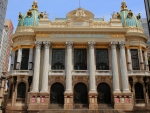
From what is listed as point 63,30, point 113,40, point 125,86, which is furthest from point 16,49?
point 125,86

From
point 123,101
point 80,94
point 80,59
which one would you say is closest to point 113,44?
point 80,59

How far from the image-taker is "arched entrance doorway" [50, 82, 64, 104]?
28.8 metres

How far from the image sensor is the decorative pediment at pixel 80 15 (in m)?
32.4

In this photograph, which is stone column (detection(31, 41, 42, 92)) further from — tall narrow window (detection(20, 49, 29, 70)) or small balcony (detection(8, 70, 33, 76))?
tall narrow window (detection(20, 49, 29, 70))

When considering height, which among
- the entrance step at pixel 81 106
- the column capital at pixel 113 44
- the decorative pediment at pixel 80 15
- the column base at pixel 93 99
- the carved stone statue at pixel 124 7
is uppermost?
the carved stone statue at pixel 124 7

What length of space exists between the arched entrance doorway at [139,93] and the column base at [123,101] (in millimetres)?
2335

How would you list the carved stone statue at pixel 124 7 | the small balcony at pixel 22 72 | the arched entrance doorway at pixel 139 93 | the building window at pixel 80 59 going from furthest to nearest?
1. the carved stone statue at pixel 124 7
2. the building window at pixel 80 59
3. the small balcony at pixel 22 72
4. the arched entrance doorway at pixel 139 93

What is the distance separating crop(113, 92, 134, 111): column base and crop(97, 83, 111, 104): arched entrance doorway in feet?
5.28

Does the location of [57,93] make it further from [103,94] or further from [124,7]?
[124,7]

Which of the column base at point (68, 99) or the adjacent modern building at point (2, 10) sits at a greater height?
the adjacent modern building at point (2, 10)

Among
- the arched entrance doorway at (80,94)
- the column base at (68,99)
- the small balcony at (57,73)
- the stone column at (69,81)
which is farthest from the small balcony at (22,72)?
→ the arched entrance doorway at (80,94)

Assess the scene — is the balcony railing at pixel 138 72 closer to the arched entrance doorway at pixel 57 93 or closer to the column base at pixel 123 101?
the column base at pixel 123 101

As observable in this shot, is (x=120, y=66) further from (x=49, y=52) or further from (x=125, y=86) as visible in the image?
(x=49, y=52)

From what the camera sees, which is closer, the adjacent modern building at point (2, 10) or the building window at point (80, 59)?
the building window at point (80, 59)
